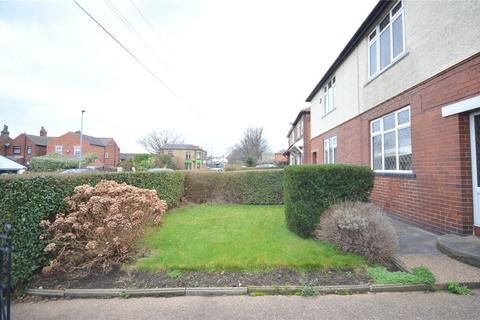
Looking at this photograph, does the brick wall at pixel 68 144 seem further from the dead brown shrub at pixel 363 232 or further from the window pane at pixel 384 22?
the dead brown shrub at pixel 363 232

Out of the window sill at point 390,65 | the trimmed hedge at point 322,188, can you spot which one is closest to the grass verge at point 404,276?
the trimmed hedge at point 322,188

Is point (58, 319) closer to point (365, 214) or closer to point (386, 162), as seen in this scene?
point (365, 214)

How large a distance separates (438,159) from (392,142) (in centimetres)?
215

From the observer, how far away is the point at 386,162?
797 cm

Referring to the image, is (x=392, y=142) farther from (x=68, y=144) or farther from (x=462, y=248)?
(x=68, y=144)

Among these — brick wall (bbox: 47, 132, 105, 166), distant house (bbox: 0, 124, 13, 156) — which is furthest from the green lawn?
distant house (bbox: 0, 124, 13, 156)

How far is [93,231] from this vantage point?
169 inches

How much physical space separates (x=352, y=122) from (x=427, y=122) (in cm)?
464

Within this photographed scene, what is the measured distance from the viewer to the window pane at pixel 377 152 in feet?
27.4

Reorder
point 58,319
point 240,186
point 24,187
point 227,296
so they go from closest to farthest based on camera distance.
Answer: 1. point 58,319
2. point 227,296
3. point 24,187
4. point 240,186

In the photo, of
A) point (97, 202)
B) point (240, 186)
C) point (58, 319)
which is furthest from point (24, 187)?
point (240, 186)

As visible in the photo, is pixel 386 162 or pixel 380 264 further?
pixel 386 162

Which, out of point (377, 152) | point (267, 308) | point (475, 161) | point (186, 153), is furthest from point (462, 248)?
point (186, 153)

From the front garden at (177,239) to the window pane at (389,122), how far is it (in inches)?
132
